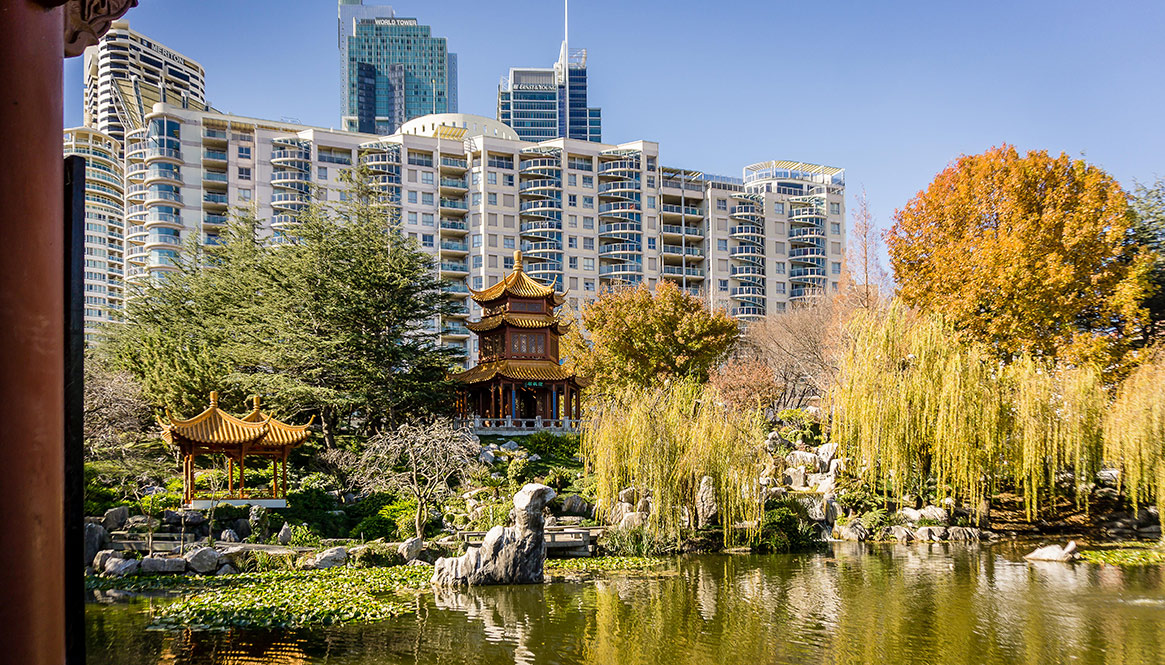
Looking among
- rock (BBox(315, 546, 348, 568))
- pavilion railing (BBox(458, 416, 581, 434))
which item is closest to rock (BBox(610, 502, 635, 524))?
rock (BBox(315, 546, 348, 568))

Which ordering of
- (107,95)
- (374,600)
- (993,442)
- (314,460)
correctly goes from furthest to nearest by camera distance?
1. (107,95)
2. (314,460)
3. (993,442)
4. (374,600)

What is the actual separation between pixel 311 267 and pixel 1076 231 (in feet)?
64.9

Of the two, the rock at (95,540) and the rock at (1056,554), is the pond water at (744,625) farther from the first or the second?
the rock at (95,540)

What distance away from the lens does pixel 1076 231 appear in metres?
20.9

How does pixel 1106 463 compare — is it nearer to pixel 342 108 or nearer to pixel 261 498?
pixel 261 498

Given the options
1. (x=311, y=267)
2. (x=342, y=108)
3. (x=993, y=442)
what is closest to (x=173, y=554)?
(x=311, y=267)

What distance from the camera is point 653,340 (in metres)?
29.0

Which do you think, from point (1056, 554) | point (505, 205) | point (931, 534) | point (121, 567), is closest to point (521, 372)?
point (931, 534)

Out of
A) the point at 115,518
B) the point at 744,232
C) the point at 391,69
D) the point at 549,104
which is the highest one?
the point at 391,69

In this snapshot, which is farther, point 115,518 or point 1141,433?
point 115,518

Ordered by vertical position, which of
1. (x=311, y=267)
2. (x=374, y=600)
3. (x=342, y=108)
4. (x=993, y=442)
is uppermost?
(x=342, y=108)

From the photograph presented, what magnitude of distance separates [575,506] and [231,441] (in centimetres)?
734

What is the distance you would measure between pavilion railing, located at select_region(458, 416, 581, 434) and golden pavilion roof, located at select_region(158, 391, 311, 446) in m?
8.64

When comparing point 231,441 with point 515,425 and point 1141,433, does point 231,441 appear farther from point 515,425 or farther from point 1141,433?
point 1141,433
